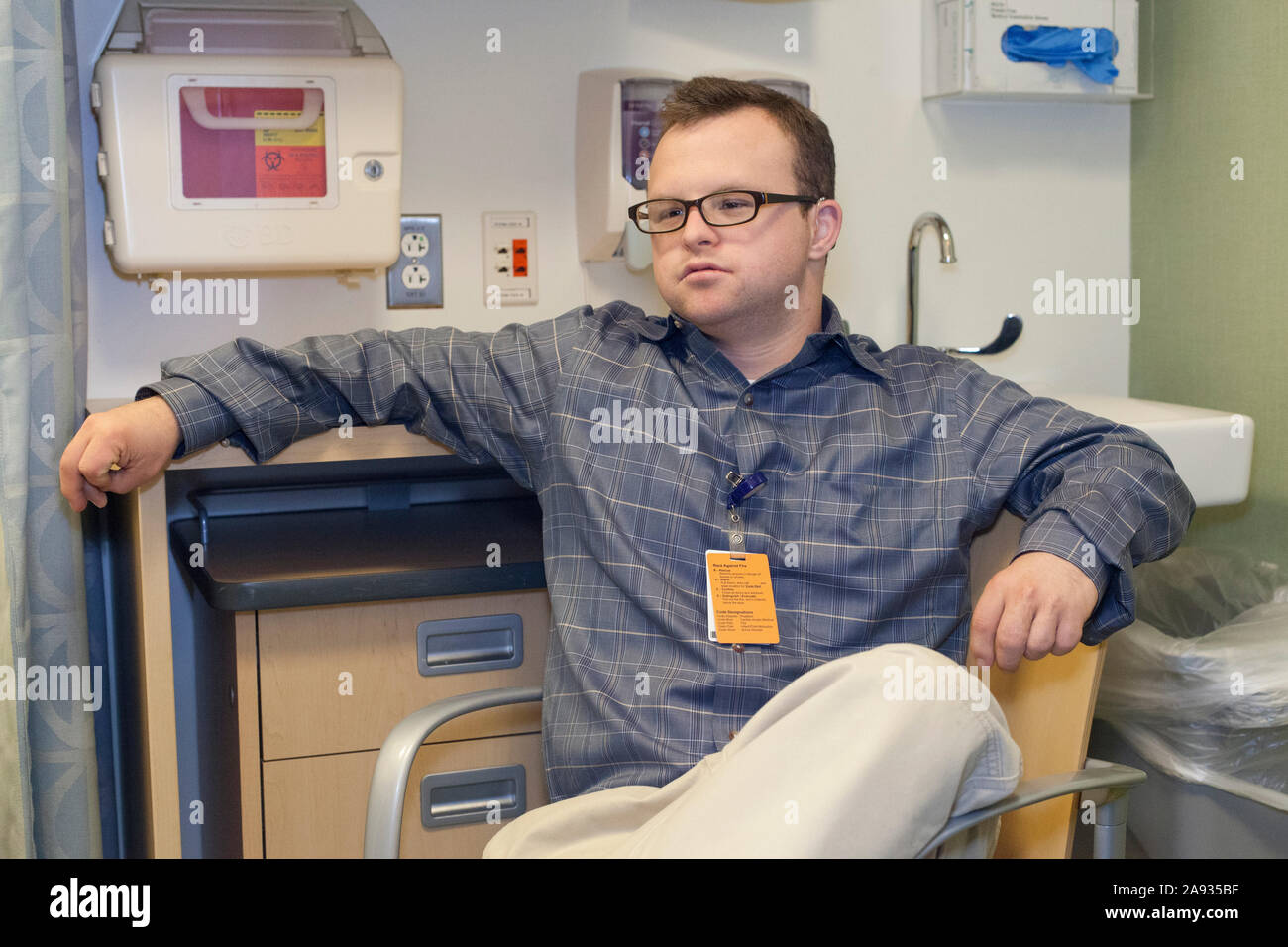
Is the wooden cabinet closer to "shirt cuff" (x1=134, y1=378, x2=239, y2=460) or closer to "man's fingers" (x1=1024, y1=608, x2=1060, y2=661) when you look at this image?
"shirt cuff" (x1=134, y1=378, x2=239, y2=460)

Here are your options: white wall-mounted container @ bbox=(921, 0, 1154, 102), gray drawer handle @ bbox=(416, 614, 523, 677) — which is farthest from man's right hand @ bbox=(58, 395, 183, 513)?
white wall-mounted container @ bbox=(921, 0, 1154, 102)

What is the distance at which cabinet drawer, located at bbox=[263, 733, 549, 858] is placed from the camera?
133cm

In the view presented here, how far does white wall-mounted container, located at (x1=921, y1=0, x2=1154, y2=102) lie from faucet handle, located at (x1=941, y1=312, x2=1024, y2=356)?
379 millimetres

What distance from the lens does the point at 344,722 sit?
1350mm

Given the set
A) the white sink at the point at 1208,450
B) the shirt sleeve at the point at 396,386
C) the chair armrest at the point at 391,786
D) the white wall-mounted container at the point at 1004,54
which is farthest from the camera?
the white wall-mounted container at the point at 1004,54

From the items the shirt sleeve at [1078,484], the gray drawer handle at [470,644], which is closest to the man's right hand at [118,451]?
the gray drawer handle at [470,644]

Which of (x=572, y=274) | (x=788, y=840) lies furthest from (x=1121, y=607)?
(x=572, y=274)

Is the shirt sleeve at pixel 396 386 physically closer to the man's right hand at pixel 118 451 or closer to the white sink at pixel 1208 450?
the man's right hand at pixel 118 451

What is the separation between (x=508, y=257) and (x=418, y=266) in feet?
0.46

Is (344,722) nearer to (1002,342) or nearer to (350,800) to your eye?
(350,800)

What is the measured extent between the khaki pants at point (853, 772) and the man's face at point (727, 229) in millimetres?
512

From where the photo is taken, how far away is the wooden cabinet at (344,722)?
1.32 metres
